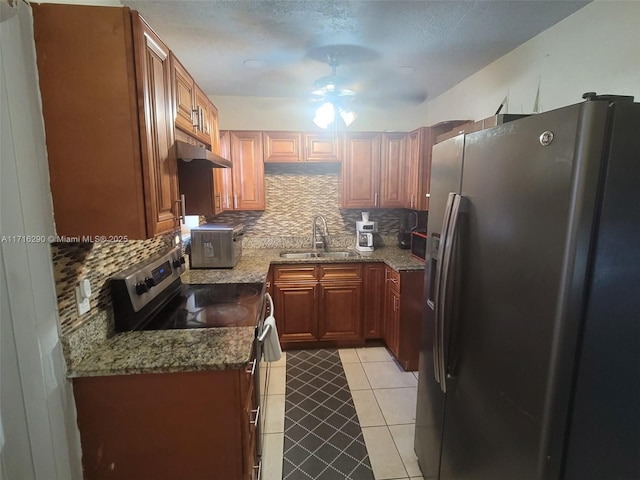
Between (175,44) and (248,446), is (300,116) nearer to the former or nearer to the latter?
(175,44)

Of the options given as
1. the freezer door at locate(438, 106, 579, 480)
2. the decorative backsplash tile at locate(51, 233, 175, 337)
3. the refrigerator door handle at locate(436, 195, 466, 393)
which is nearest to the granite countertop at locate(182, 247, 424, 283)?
the decorative backsplash tile at locate(51, 233, 175, 337)

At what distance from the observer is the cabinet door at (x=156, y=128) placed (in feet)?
3.40

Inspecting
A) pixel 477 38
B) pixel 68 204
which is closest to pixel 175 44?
pixel 68 204

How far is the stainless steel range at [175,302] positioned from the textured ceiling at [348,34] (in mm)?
1355

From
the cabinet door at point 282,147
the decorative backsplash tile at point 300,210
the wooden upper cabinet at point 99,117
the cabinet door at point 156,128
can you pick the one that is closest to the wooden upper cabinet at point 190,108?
the cabinet door at point 156,128

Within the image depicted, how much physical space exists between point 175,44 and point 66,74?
4.21 feet

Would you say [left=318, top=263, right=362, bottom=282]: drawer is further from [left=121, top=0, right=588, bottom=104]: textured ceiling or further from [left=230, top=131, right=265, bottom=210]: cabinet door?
[left=121, top=0, right=588, bottom=104]: textured ceiling

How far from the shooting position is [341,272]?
2.98m

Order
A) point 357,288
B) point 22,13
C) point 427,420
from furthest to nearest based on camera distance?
point 357,288 < point 427,420 < point 22,13

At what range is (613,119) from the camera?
Result: 76 cm

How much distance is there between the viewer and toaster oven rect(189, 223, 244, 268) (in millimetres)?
2537

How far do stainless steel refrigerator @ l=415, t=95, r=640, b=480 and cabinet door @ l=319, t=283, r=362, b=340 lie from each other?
1.80 meters

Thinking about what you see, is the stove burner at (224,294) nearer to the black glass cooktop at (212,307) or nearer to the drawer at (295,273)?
the black glass cooktop at (212,307)

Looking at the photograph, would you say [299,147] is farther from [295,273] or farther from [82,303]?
[82,303]
